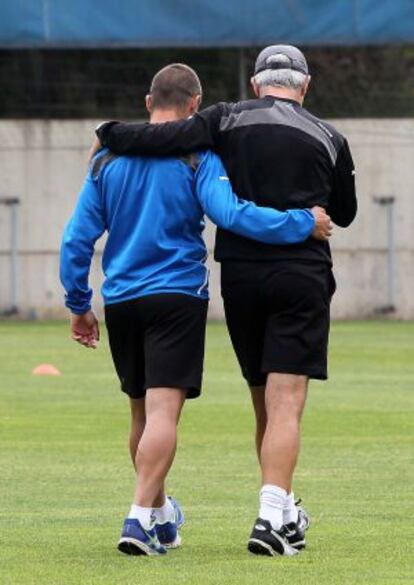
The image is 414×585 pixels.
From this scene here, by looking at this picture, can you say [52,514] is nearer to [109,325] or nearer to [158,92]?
[109,325]

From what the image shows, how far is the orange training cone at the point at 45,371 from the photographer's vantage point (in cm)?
1811

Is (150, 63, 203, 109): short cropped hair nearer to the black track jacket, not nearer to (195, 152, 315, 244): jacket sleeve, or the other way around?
the black track jacket

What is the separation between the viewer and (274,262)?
753 cm

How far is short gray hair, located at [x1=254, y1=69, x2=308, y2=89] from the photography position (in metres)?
7.70

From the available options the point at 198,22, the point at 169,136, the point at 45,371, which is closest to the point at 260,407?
the point at 169,136

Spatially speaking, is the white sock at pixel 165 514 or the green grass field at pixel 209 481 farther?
the white sock at pixel 165 514

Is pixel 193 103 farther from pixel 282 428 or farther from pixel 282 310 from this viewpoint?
pixel 282 428

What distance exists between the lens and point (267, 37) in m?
27.1

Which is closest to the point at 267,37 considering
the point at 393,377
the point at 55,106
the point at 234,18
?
the point at 234,18

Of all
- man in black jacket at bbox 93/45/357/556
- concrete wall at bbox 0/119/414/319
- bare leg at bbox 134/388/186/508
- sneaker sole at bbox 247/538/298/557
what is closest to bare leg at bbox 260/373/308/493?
man in black jacket at bbox 93/45/357/556

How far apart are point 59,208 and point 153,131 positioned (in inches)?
817

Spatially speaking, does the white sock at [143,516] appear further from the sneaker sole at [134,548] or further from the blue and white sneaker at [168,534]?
the blue and white sneaker at [168,534]

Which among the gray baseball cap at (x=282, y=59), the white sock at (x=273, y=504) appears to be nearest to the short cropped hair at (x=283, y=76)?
the gray baseball cap at (x=282, y=59)

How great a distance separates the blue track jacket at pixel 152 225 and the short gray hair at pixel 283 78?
1.37 feet
